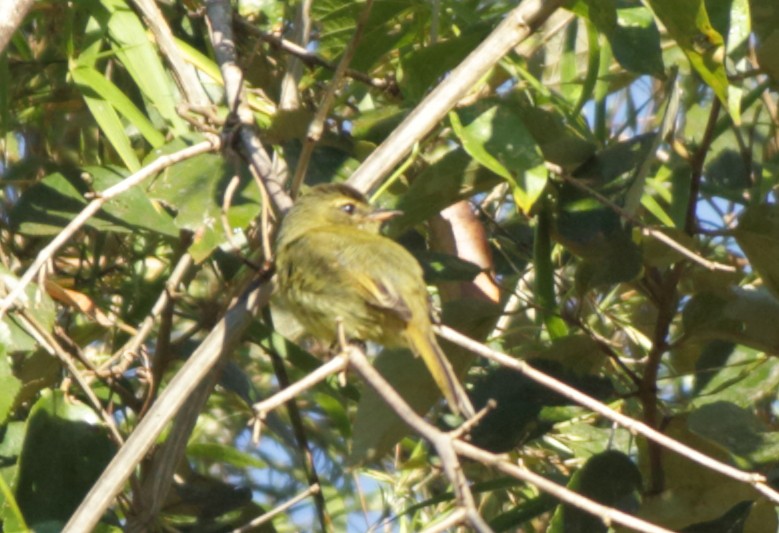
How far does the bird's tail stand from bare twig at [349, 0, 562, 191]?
→ 34cm

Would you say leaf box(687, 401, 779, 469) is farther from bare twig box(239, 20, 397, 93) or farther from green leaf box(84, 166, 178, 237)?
green leaf box(84, 166, 178, 237)

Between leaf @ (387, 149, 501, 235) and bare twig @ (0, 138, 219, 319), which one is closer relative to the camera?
bare twig @ (0, 138, 219, 319)

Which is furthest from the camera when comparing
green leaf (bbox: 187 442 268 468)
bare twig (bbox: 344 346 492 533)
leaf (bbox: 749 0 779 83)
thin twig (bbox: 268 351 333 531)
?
green leaf (bbox: 187 442 268 468)

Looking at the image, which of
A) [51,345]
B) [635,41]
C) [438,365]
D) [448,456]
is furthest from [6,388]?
[635,41]

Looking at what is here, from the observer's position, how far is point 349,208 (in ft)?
9.05

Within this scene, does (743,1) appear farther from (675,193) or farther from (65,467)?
(65,467)

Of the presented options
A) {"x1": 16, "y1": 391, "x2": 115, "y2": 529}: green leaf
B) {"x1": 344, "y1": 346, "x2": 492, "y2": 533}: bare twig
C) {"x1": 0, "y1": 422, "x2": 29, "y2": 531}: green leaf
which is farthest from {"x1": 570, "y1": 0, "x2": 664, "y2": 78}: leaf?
{"x1": 0, "y1": 422, "x2": 29, "y2": 531}: green leaf

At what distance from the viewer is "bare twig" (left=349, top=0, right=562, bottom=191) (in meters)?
2.13

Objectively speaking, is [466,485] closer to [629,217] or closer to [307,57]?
[629,217]

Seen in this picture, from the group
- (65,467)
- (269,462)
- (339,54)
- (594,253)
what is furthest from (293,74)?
(269,462)

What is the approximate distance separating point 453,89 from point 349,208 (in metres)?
0.66

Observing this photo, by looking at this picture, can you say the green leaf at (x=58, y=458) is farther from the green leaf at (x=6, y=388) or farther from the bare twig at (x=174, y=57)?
the bare twig at (x=174, y=57)

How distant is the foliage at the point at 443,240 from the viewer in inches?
97.8

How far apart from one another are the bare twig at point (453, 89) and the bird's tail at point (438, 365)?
1.13ft
